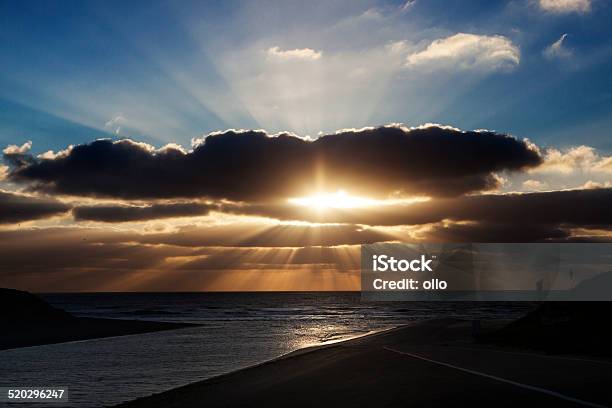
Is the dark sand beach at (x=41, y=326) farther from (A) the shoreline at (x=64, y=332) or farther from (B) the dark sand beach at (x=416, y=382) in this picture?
(B) the dark sand beach at (x=416, y=382)

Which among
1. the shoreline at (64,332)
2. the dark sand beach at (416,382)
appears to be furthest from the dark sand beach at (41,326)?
the dark sand beach at (416,382)

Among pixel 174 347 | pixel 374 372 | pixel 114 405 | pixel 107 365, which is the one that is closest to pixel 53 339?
pixel 174 347

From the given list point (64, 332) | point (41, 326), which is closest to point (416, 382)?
point (64, 332)

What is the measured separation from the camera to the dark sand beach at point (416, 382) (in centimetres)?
1384

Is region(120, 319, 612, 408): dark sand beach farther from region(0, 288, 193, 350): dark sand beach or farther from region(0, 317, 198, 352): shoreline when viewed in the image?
region(0, 288, 193, 350): dark sand beach

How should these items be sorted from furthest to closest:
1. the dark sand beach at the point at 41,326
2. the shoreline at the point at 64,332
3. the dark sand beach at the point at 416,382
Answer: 1. the dark sand beach at the point at 41,326
2. the shoreline at the point at 64,332
3. the dark sand beach at the point at 416,382

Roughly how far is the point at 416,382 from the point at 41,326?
5393 cm

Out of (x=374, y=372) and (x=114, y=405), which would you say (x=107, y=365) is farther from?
(x=374, y=372)

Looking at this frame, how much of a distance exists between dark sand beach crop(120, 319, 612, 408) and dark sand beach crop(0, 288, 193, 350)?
3272 centimetres

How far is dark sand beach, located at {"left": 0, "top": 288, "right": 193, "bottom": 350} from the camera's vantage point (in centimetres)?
5238

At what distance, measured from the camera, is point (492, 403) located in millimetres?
13031

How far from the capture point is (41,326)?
201 feet

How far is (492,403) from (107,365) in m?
24.9

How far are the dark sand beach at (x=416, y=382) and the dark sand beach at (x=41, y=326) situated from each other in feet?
107
